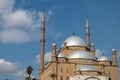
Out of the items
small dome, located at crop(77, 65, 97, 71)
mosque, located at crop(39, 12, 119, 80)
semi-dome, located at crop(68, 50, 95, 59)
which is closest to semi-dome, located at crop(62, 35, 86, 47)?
mosque, located at crop(39, 12, 119, 80)

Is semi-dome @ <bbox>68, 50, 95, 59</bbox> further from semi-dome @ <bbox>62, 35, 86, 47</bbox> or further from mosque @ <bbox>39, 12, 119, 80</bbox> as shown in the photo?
semi-dome @ <bbox>62, 35, 86, 47</bbox>

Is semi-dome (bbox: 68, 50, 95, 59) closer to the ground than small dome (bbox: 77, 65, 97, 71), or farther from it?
farther from it

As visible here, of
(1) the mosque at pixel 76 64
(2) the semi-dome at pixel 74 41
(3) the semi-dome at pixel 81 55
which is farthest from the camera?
(2) the semi-dome at pixel 74 41

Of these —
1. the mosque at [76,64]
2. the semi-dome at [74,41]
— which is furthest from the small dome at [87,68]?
the semi-dome at [74,41]

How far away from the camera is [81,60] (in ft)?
161

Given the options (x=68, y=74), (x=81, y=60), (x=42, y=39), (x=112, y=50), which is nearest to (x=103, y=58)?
(x=112, y=50)

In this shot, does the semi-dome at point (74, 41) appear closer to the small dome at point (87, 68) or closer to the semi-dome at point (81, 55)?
the semi-dome at point (81, 55)

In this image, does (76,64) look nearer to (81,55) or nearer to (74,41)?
(81,55)

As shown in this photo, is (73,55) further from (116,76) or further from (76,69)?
(116,76)

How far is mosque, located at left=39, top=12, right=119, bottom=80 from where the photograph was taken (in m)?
44.9

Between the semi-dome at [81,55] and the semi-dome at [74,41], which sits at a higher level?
the semi-dome at [74,41]

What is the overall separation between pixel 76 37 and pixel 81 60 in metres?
8.33

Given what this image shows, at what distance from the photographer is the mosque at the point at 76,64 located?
147 ft

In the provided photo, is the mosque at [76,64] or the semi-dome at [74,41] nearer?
the mosque at [76,64]
